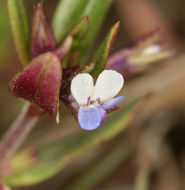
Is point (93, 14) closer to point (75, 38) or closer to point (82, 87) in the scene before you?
point (75, 38)

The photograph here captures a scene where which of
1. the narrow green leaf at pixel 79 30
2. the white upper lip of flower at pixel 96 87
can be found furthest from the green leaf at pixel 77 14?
the white upper lip of flower at pixel 96 87

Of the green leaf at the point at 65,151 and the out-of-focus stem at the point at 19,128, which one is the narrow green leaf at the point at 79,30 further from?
the green leaf at the point at 65,151

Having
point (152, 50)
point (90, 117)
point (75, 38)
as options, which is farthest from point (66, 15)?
point (90, 117)

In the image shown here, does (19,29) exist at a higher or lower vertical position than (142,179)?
higher

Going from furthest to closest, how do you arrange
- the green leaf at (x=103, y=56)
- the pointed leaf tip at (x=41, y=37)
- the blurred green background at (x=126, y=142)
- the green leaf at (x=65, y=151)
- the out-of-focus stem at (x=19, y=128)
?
the blurred green background at (x=126, y=142)
the green leaf at (x=65, y=151)
the out-of-focus stem at (x=19, y=128)
the pointed leaf tip at (x=41, y=37)
the green leaf at (x=103, y=56)

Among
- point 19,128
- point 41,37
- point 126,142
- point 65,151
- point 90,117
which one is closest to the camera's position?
point 90,117
